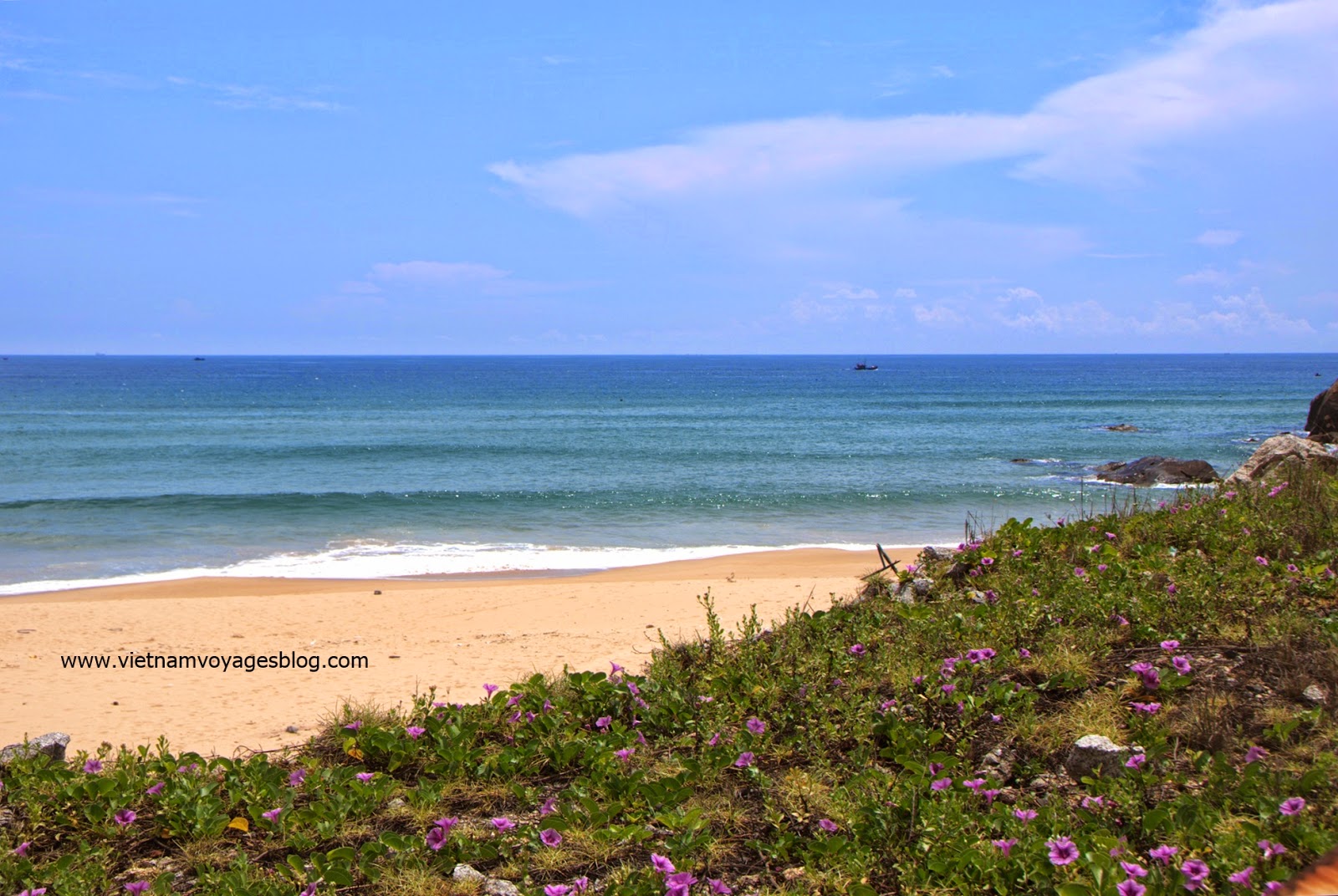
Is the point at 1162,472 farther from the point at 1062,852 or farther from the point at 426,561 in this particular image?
the point at 1062,852

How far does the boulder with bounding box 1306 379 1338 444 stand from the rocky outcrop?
3328 mm

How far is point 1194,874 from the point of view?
3039 millimetres

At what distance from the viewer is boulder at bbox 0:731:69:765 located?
491 cm

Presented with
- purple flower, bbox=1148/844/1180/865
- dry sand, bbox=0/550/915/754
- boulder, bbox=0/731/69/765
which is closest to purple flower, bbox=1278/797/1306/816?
purple flower, bbox=1148/844/1180/865

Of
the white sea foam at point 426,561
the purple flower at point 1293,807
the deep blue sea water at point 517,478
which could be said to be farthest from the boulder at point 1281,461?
the purple flower at point 1293,807

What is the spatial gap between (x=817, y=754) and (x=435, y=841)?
189 centimetres

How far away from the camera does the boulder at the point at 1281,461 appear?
970cm

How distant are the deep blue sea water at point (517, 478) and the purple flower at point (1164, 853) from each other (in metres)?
11.4

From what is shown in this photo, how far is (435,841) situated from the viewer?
151 inches

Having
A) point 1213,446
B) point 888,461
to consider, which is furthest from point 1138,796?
point 1213,446

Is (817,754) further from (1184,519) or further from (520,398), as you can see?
(520,398)

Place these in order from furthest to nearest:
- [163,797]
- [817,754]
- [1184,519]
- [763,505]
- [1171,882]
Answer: [763,505]
[1184,519]
[817,754]
[163,797]
[1171,882]

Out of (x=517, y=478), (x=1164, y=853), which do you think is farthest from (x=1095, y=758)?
(x=517, y=478)

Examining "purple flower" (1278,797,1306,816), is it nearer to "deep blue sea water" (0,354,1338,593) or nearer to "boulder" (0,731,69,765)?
"boulder" (0,731,69,765)
